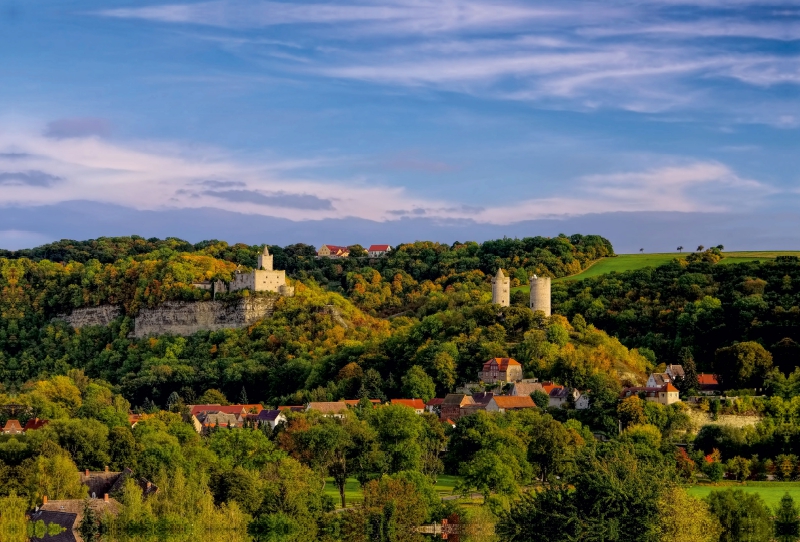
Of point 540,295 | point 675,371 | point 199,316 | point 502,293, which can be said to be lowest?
point 675,371

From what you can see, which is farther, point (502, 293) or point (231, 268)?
point (231, 268)

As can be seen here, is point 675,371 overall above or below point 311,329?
below

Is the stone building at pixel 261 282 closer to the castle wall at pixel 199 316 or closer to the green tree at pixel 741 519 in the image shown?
the castle wall at pixel 199 316

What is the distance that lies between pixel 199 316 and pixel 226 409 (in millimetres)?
32011

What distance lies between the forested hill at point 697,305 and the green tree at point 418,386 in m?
18.0

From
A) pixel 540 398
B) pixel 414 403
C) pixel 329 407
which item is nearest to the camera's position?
pixel 540 398

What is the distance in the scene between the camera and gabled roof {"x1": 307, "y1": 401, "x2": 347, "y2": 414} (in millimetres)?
86312

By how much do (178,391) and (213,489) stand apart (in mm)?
49692

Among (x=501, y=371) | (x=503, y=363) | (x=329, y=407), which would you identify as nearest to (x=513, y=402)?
(x=501, y=371)

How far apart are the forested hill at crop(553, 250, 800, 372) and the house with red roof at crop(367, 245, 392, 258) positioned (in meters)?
48.0

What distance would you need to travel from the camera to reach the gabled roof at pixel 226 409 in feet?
306

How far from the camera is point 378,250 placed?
168875 millimetres

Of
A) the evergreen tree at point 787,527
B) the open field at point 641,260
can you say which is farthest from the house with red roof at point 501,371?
the evergreen tree at point 787,527

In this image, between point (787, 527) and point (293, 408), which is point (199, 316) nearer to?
point (293, 408)
